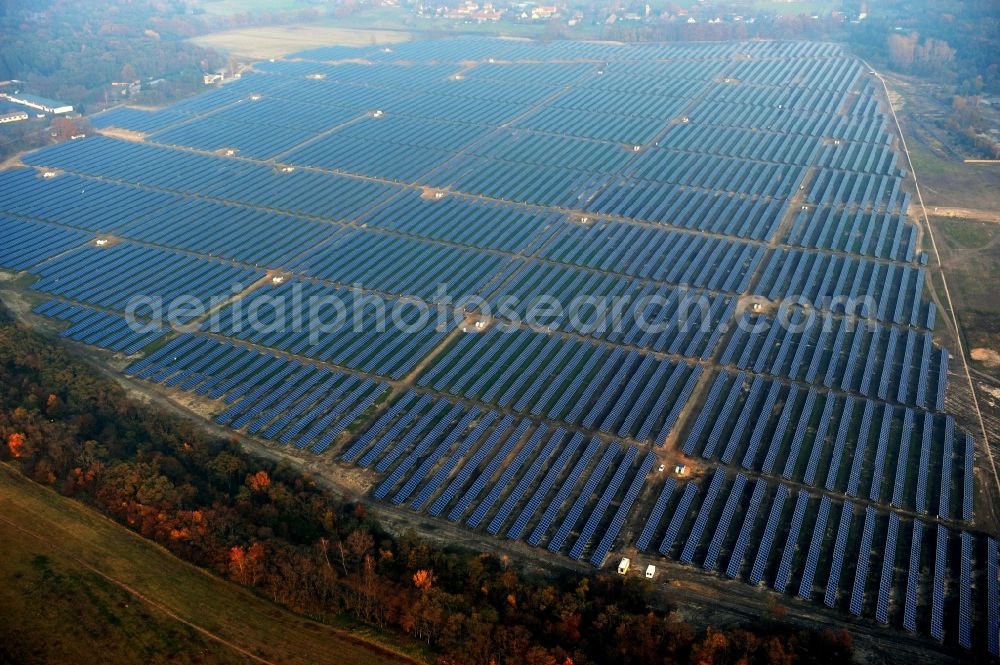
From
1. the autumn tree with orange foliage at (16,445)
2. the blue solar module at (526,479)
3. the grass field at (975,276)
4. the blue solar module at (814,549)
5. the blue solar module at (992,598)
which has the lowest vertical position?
the blue solar module at (992,598)

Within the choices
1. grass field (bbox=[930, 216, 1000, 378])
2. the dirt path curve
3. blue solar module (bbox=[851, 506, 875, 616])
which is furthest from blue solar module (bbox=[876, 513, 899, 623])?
the dirt path curve

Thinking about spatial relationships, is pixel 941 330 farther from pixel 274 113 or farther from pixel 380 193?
pixel 274 113

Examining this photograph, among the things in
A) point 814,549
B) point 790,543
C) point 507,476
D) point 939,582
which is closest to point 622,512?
point 507,476

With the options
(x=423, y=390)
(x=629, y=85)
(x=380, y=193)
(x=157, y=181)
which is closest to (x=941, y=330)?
(x=423, y=390)

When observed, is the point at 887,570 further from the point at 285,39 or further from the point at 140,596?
the point at 285,39

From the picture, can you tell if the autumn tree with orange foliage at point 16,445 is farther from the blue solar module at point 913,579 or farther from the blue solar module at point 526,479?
the blue solar module at point 913,579

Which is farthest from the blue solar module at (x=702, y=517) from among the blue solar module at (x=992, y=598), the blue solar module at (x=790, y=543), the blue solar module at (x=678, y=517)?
the blue solar module at (x=992, y=598)

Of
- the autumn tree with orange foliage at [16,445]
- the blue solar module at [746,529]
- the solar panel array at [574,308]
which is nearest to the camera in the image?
the blue solar module at [746,529]
